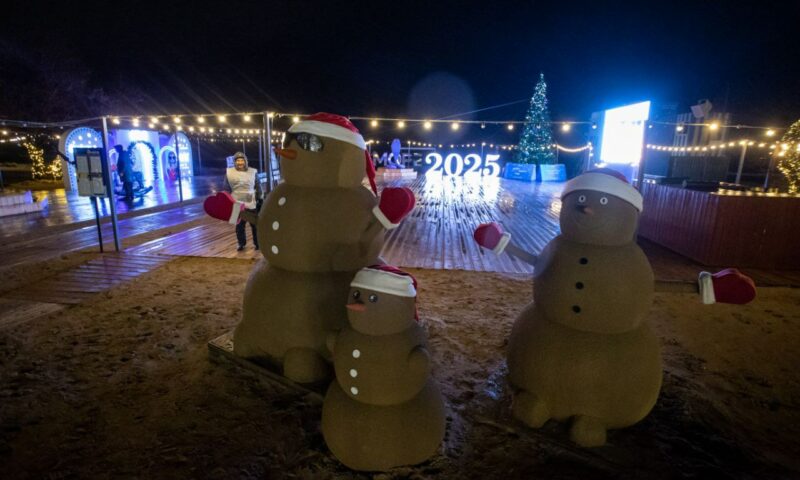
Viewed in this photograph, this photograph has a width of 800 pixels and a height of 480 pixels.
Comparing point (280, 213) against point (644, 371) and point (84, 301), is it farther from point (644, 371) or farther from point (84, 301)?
point (84, 301)

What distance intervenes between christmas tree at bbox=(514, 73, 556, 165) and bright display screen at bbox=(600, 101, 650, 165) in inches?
121

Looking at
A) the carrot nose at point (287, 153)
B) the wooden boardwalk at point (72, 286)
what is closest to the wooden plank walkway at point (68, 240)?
the wooden boardwalk at point (72, 286)

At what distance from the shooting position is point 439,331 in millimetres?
4242

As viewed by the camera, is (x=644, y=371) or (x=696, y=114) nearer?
(x=644, y=371)

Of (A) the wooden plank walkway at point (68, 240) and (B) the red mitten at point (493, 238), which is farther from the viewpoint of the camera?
(A) the wooden plank walkway at point (68, 240)

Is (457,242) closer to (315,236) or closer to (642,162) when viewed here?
(642,162)

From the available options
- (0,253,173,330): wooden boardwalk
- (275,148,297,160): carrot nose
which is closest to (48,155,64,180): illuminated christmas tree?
(0,253,173,330): wooden boardwalk

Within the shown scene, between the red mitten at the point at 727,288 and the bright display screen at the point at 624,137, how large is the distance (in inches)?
572

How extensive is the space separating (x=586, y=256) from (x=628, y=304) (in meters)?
0.37

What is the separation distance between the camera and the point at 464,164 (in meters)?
23.6

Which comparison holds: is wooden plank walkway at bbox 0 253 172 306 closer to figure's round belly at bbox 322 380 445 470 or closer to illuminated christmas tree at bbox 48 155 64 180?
figure's round belly at bbox 322 380 445 470

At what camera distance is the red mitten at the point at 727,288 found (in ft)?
7.75

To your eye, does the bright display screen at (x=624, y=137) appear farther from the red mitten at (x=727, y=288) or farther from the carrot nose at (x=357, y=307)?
the carrot nose at (x=357, y=307)

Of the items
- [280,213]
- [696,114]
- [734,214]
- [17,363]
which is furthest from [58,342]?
[696,114]
